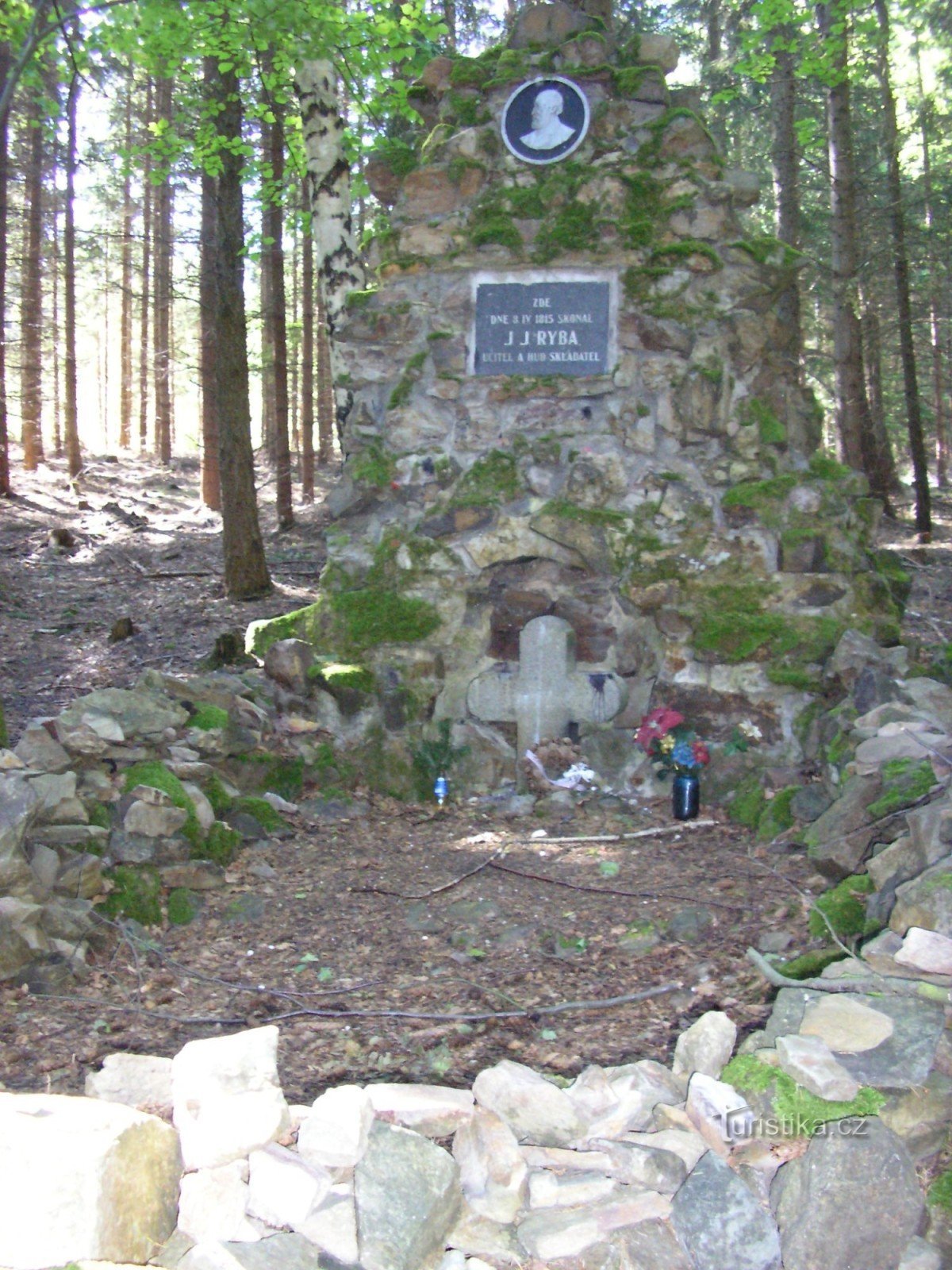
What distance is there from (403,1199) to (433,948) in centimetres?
171

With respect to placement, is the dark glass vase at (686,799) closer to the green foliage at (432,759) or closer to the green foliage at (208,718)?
the green foliage at (432,759)

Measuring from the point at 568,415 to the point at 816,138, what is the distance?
351 inches

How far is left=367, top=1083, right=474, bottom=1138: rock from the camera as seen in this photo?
2.55 meters

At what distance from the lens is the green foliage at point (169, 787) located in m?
4.73

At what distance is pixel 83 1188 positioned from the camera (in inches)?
89.1

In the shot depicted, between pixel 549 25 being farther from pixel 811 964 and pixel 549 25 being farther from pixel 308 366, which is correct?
pixel 308 366

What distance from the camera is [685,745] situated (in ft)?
19.5

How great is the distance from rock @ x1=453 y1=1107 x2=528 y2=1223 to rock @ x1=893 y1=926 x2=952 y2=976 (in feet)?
4.34

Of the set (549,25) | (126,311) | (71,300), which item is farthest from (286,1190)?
(126,311)

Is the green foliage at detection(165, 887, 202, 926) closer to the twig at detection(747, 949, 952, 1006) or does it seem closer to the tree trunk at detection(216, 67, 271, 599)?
the twig at detection(747, 949, 952, 1006)

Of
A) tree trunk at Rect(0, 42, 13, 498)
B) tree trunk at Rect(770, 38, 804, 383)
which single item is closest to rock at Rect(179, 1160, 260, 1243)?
tree trunk at Rect(0, 42, 13, 498)

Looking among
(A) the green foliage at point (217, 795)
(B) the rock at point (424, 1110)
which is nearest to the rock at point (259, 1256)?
(B) the rock at point (424, 1110)

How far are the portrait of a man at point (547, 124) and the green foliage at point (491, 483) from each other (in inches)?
78.5

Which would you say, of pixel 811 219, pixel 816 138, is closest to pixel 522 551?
pixel 816 138
